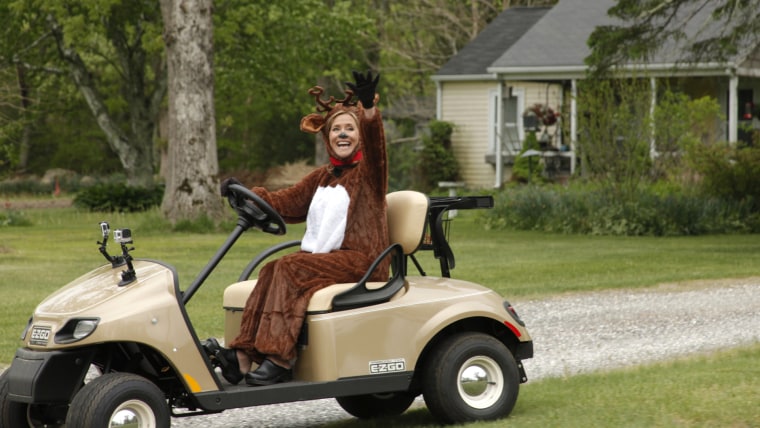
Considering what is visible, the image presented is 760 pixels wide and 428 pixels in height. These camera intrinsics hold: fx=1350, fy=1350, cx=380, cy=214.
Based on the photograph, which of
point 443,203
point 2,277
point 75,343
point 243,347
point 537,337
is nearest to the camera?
point 75,343

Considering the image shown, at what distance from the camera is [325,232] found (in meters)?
7.27

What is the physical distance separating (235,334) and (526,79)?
85.9ft

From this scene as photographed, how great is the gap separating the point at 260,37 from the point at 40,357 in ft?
102

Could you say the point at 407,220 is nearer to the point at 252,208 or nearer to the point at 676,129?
the point at 252,208

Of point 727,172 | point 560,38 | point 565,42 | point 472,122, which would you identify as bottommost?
point 727,172

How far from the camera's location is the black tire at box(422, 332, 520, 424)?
276 inches

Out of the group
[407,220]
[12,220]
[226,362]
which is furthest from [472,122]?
[226,362]

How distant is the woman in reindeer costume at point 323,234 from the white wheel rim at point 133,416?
0.63 m

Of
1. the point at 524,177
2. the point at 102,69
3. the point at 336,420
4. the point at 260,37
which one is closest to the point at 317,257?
the point at 336,420

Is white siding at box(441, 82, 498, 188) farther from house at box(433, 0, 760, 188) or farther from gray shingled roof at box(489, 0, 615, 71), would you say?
gray shingled roof at box(489, 0, 615, 71)

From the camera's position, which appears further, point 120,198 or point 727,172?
point 120,198

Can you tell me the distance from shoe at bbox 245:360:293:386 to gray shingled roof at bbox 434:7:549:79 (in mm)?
30727

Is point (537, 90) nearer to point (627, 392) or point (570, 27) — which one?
point (570, 27)

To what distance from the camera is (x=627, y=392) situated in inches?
312
